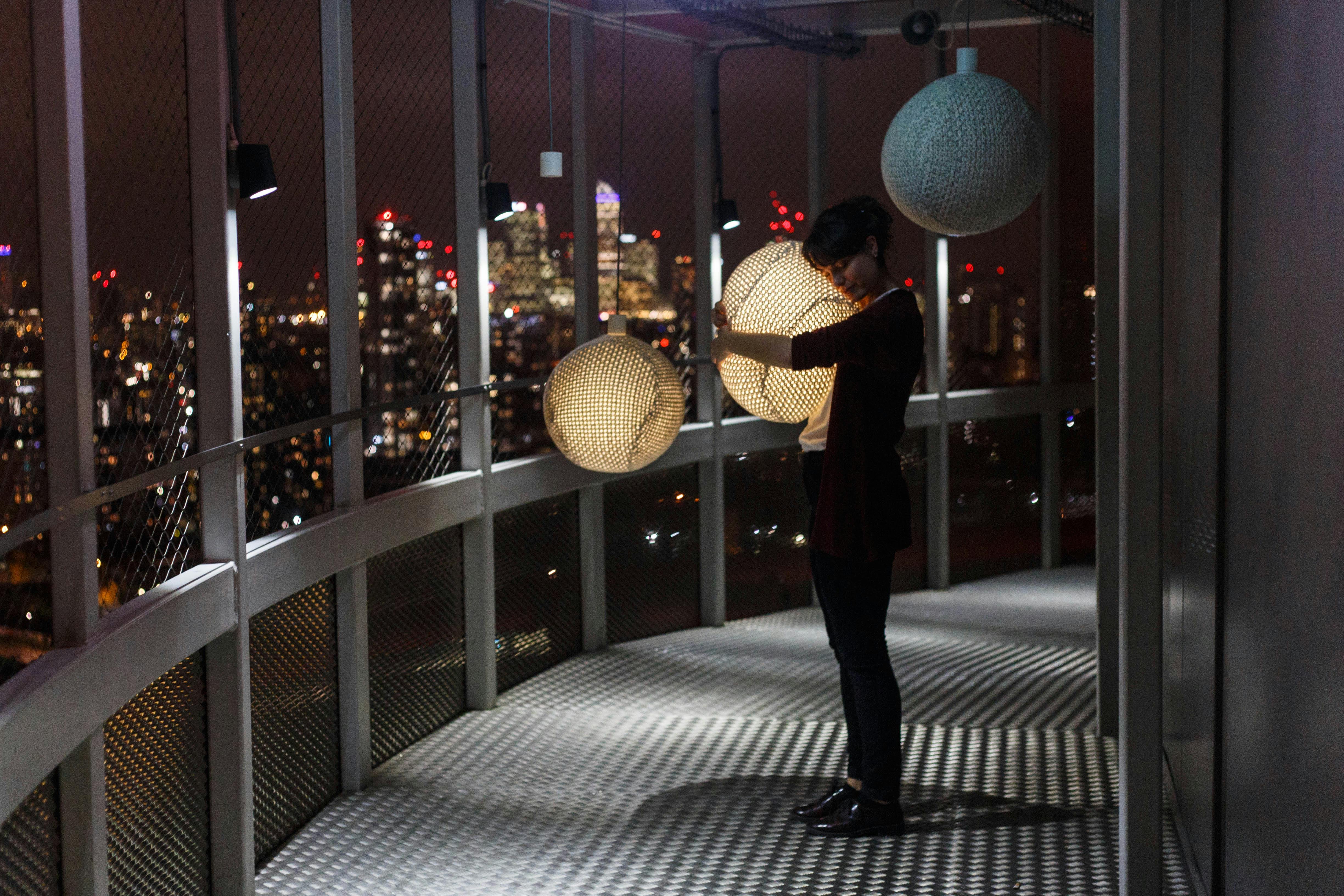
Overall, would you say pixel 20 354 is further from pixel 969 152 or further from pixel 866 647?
pixel 969 152

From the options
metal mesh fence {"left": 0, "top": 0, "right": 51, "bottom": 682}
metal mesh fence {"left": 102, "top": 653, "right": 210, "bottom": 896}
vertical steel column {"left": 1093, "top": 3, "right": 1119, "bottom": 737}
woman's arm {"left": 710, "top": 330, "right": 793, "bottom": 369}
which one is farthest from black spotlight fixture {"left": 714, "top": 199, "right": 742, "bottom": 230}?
metal mesh fence {"left": 0, "top": 0, "right": 51, "bottom": 682}

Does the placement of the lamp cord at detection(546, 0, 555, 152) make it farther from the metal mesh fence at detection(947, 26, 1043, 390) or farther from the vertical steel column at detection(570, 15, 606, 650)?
the metal mesh fence at detection(947, 26, 1043, 390)

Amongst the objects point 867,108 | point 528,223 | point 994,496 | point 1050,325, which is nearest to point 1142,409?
point 528,223

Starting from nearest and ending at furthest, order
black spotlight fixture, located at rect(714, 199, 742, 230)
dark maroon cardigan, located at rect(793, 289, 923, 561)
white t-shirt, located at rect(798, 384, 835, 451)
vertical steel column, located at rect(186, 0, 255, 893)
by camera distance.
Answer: vertical steel column, located at rect(186, 0, 255, 893) → dark maroon cardigan, located at rect(793, 289, 923, 561) → white t-shirt, located at rect(798, 384, 835, 451) → black spotlight fixture, located at rect(714, 199, 742, 230)

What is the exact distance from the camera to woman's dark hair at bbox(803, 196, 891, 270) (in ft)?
11.8

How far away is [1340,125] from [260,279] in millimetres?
2875

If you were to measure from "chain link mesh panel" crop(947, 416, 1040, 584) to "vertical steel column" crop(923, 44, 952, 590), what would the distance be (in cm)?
10

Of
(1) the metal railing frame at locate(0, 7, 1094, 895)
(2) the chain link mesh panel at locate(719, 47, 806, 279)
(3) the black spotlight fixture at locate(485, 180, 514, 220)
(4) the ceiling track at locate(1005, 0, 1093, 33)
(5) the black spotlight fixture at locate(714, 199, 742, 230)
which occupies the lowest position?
(1) the metal railing frame at locate(0, 7, 1094, 895)

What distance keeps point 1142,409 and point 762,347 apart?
104 centimetres

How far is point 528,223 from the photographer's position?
5758 millimetres

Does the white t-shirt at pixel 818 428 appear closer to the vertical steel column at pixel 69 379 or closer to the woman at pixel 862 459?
the woman at pixel 862 459

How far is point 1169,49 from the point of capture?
3637 mm

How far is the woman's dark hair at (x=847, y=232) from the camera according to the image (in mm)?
3596

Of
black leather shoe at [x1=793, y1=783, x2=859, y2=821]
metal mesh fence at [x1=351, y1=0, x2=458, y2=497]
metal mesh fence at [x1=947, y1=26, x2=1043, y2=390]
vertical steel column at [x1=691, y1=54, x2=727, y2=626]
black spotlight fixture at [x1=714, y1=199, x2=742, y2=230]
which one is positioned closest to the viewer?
black leather shoe at [x1=793, y1=783, x2=859, y2=821]
